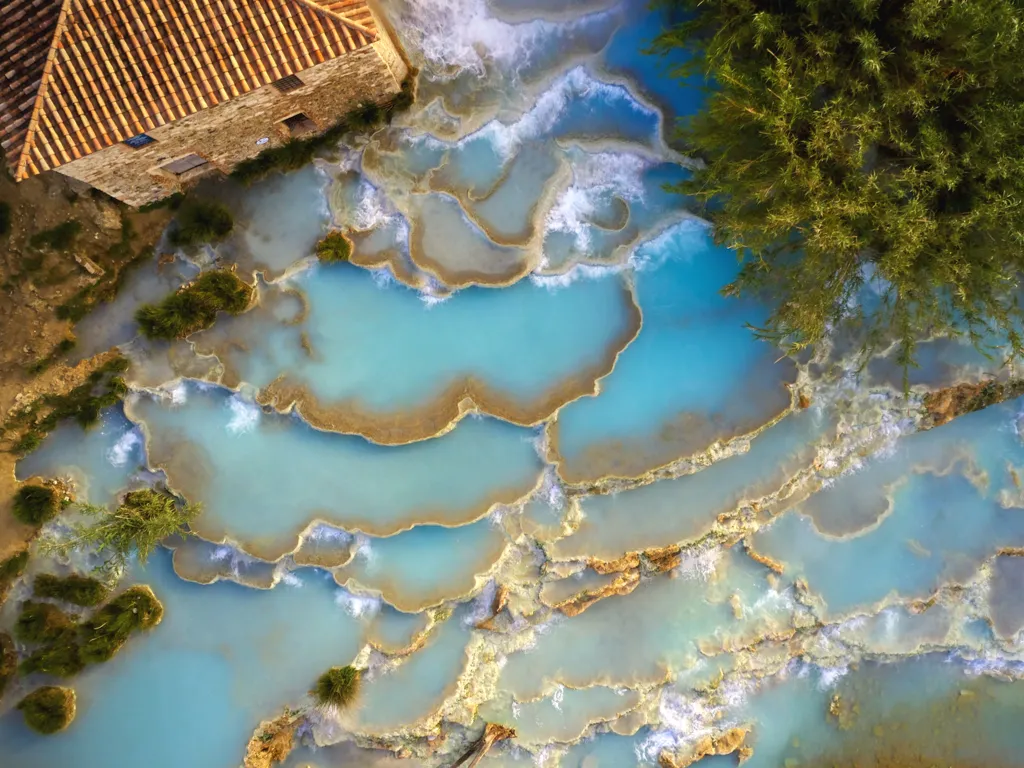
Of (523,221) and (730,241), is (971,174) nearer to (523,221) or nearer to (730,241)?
(730,241)

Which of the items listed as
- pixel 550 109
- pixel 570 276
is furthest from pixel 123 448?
pixel 550 109

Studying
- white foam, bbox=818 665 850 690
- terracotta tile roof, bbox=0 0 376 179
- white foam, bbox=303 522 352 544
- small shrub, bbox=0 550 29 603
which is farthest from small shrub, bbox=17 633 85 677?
white foam, bbox=818 665 850 690

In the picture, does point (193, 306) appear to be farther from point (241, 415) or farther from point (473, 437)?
point (473, 437)

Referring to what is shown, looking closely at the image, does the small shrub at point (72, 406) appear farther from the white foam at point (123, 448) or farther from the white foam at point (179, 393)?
the white foam at point (179, 393)

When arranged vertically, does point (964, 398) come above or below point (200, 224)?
below

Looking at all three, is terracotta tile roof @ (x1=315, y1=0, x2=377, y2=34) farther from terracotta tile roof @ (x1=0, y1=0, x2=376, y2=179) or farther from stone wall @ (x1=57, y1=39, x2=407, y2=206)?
stone wall @ (x1=57, y1=39, x2=407, y2=206)

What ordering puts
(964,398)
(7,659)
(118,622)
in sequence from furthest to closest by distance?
(964,398), (7,659), (118,622)

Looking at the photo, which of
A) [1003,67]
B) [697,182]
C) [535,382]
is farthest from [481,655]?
[1003,67]

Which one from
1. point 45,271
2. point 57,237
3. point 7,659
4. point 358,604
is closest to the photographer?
point 57,237
